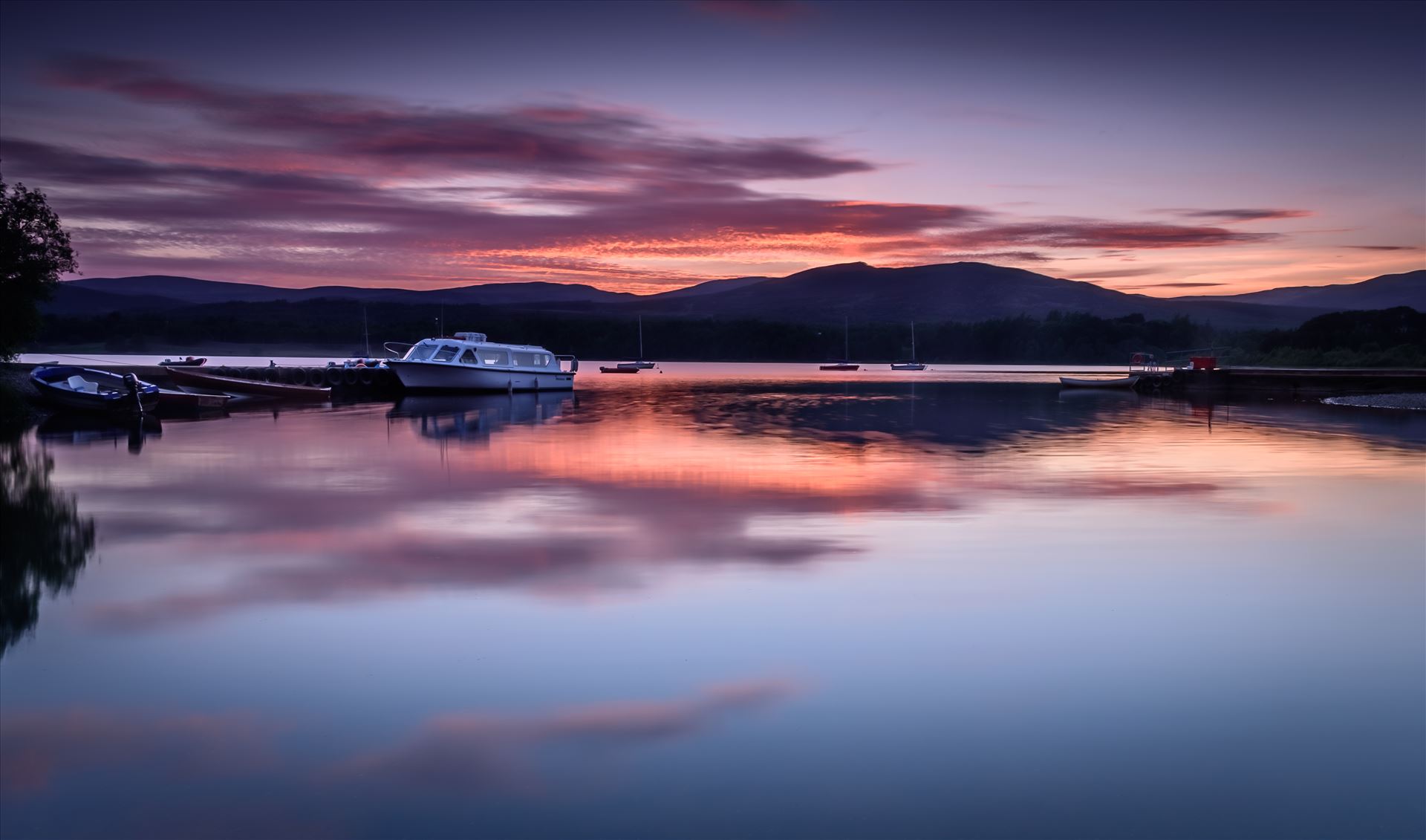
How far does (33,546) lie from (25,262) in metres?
29.5

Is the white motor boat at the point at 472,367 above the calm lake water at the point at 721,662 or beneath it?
above

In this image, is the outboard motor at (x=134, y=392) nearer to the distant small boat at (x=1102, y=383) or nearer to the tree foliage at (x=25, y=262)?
the tree foliage at (x=25, y=262)

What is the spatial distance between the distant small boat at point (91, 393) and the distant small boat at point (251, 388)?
13.3m

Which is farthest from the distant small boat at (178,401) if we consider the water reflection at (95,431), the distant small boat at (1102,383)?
the distant small boat at (1102,383)

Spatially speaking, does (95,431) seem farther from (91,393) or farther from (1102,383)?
(1102,383)

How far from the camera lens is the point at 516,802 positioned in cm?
647

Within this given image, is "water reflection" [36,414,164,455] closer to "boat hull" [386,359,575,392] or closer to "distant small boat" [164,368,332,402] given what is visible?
"distant small boat" [164,368,332,402]

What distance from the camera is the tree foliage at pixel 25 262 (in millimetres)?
39156

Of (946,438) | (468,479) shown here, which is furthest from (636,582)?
(946,438)

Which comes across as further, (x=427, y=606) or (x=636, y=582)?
(x=636, y=582)

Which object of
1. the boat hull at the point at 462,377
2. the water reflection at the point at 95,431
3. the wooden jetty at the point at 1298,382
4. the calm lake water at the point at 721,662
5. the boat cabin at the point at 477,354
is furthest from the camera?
the boat cabin at the point at 477,354

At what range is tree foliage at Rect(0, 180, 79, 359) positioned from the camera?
39.2 metres

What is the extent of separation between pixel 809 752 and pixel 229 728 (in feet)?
13.0

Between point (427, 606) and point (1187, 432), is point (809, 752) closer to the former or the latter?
point (427, 606)
